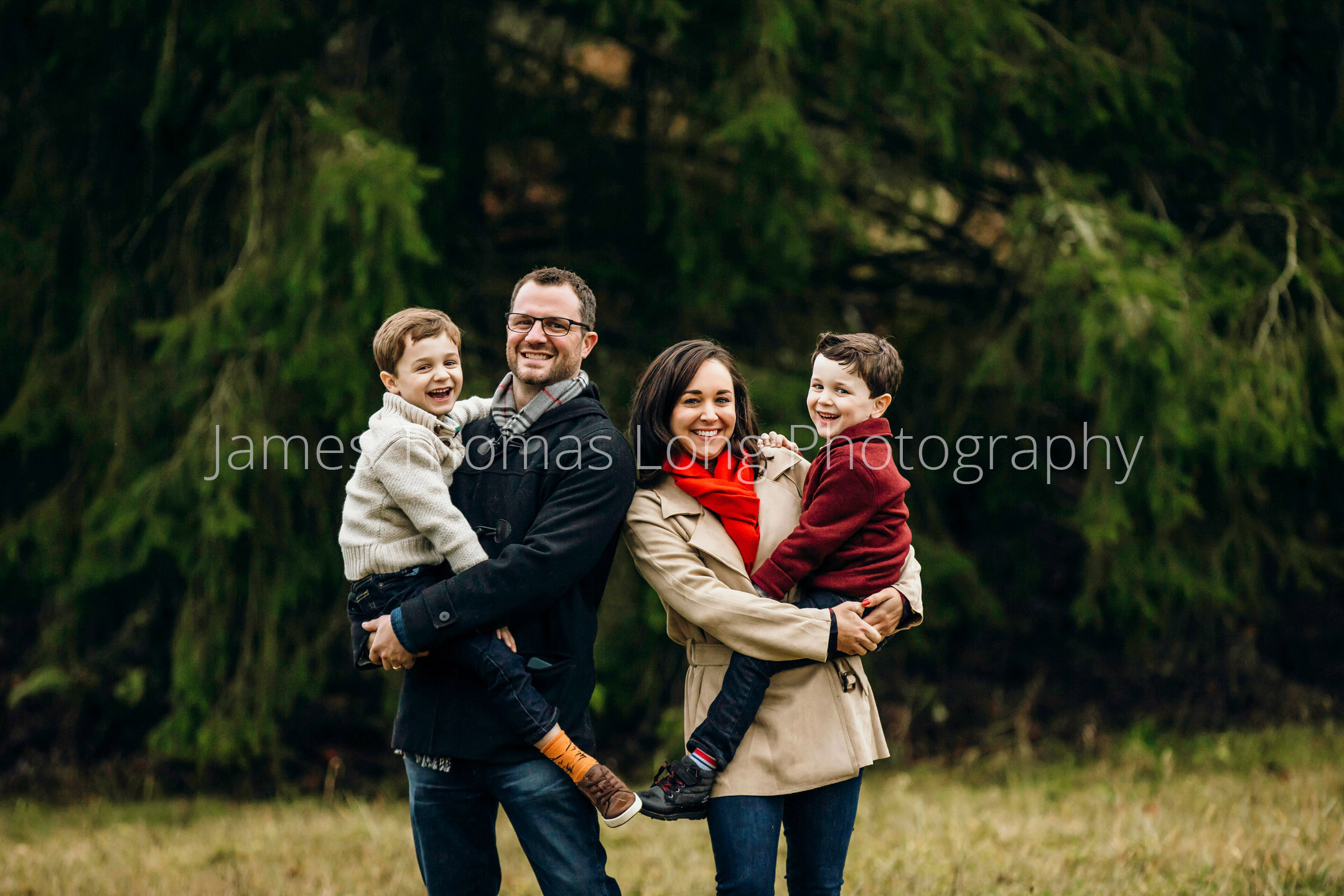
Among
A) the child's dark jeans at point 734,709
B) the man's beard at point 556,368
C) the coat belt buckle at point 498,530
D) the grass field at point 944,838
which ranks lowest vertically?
the grass field at point 944,838

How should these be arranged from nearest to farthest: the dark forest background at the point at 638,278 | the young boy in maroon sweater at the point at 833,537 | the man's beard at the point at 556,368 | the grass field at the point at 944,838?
the young boy in maroon sweater at the point at 833,537 < the man's beard at the point at 556,368 < the grass field at the point at 944,838 < the dark forest background at the point at 638,278

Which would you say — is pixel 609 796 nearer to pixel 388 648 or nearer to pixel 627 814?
pixel 627 814

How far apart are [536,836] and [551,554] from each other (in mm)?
661

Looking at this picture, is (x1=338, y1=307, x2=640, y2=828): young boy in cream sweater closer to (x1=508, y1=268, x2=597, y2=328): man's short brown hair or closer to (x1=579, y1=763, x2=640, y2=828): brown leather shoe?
(x1=579, y1=763, x2=640, y2=828): brown leather shoe

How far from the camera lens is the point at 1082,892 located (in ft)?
12.8

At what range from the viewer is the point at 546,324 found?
8.34 feet

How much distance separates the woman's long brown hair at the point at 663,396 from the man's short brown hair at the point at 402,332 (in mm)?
469

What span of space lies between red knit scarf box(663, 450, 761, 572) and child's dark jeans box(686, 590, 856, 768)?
237mm

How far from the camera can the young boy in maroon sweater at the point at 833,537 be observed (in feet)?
8.07

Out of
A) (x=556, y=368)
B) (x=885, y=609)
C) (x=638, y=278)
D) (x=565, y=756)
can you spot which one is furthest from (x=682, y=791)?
(x=638, y=278)

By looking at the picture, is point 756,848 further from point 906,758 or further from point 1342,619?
point 1342,619

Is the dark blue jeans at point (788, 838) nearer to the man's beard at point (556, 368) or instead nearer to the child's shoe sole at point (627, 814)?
the child's shoe sole at point (627, 814)

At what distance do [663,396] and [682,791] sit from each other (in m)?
0.91

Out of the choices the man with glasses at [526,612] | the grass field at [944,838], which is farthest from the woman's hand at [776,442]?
the grass field at [944,838]
